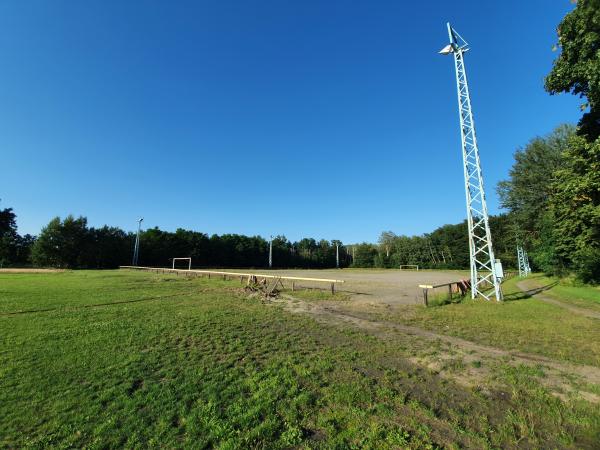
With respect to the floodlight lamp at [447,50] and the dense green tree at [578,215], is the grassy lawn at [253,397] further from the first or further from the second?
the floodlight lamp at [447,50]

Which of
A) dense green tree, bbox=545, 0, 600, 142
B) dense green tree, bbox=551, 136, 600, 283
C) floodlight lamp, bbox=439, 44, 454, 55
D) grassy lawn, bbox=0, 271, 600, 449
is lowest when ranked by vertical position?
grassy lawn, bbox=0, 271, 600, 449

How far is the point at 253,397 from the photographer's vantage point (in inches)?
160

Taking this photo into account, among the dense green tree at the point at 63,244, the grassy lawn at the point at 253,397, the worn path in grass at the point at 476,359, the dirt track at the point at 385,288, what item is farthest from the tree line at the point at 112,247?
the worn path in grass at the point at 476,359

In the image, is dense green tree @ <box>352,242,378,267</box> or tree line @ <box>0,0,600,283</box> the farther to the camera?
dense green tree @ <box>352,242,378,267</box>

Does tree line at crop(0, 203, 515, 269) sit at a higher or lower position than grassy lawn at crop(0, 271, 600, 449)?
higher

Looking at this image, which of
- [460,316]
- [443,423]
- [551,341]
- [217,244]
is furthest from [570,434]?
[217,244]

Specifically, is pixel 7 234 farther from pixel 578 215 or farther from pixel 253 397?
pixel 578 215

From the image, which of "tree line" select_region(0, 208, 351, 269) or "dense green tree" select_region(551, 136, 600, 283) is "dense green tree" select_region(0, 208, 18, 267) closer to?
"tree line" select_region(0, 208, 351, 269)

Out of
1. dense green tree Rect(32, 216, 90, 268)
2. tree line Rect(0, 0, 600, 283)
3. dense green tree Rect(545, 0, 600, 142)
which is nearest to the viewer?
dense green tree Rect(545, 0, 600, 142)

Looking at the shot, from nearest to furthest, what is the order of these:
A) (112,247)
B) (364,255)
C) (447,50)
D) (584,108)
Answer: (584,108) → (447,50) → (112,247) → (364,255)

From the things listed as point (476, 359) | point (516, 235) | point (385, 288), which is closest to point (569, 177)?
point (385, 288)

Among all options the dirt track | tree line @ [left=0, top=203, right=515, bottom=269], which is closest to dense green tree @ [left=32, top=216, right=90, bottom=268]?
tree line @ [left=0, top=203, right=515, bottom=269]

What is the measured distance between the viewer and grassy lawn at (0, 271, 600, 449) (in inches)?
126

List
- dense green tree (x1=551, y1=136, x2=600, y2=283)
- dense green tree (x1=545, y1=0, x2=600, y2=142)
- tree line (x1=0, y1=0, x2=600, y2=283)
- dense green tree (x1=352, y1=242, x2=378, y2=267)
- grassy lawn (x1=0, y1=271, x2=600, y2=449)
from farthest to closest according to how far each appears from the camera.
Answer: dense green tree (x1=352, y1=242, x2=378, y2=267)
dense green tree (x1=551, y1=136, x2=600, y2=283)
tree line (x1=0, y1=0, x2=600, y2=283)
dense green tree (x1=545, y1=0, x2=600, y2=142)
grassy lawn (x1=0, y1=271, x2=600, y2=449)
